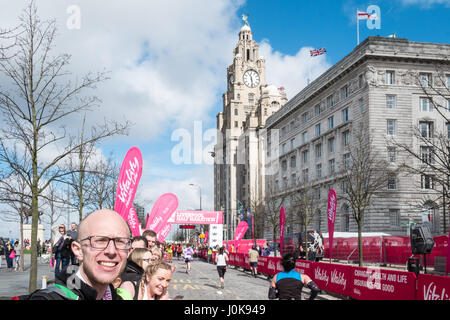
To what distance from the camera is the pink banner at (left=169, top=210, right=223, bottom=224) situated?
5056 centimetres

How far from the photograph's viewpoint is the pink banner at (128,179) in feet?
29.1

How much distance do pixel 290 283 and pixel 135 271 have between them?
3875 millimetres

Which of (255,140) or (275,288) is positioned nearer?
(275,288)

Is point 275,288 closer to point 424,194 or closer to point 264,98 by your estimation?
point 424,194

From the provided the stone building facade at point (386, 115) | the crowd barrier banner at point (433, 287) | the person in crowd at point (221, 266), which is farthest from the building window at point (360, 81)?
the crowd barrier banner at point (433, 287)

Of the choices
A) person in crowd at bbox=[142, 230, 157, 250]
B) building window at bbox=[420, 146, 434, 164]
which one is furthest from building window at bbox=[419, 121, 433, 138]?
person in crowd at bbox=[142, 230, 157, 250]

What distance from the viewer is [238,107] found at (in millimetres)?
128500

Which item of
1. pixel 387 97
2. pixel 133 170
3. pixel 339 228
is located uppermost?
pixel 387 97

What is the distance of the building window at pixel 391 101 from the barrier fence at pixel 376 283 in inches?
1455

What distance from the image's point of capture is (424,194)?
5147 cm

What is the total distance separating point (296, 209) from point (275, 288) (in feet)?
193

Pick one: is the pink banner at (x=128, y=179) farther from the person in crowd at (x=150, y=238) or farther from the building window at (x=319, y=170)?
the building window at (x=319, y=170)

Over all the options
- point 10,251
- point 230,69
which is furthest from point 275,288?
point 230,69

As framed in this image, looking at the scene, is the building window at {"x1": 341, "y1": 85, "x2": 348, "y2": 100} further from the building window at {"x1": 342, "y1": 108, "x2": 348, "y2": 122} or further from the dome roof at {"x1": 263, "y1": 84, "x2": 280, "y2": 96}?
the dome roof at {"x1": 263, "y1": 84, "x2": 280, "y2": 96}
